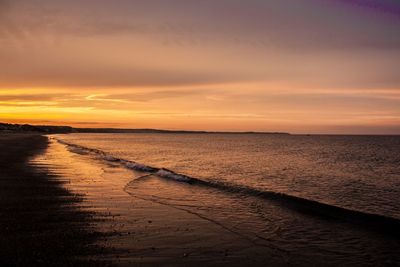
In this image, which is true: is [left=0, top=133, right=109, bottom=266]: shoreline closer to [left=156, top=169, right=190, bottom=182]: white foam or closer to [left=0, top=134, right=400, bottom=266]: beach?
[left=0, top=134, right=400, bottom=266]: beach

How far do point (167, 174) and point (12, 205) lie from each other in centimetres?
1520

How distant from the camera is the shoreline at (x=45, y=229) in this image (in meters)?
8.61

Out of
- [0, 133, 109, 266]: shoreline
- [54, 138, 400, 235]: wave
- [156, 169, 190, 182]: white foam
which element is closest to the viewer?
[0, 133, 109, 266]: shoreline

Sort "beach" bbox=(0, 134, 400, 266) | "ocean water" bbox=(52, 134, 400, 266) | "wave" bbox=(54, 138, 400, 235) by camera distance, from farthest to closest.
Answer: "wave" bbox=(54, 138, 400, 235), "ocean water" bbox=(52, 134, 400, 266), "beach" bbox=(0, 134, 400, 266)

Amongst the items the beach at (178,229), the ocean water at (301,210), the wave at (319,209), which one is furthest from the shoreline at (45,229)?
the wave at (319,209)

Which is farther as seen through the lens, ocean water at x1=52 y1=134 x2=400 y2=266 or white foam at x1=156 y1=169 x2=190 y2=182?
white foam at x1=156 y1=169 x2=190 y2=182

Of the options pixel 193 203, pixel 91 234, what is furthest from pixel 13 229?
pixel 193 203

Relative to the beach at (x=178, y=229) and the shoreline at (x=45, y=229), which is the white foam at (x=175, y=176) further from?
the shoreline at (x=45, y=229)

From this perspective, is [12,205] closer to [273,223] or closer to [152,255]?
[152,255]

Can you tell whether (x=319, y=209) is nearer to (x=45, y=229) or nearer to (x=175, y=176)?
(x=45, y=229)

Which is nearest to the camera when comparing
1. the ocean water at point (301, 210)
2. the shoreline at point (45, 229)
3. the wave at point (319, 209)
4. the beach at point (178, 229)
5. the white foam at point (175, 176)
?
the shoreline at point (45, 229)

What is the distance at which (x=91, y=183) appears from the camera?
22.0 meters

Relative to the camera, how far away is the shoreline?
8609 mm

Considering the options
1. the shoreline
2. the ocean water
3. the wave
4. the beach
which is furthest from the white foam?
the shoreline
